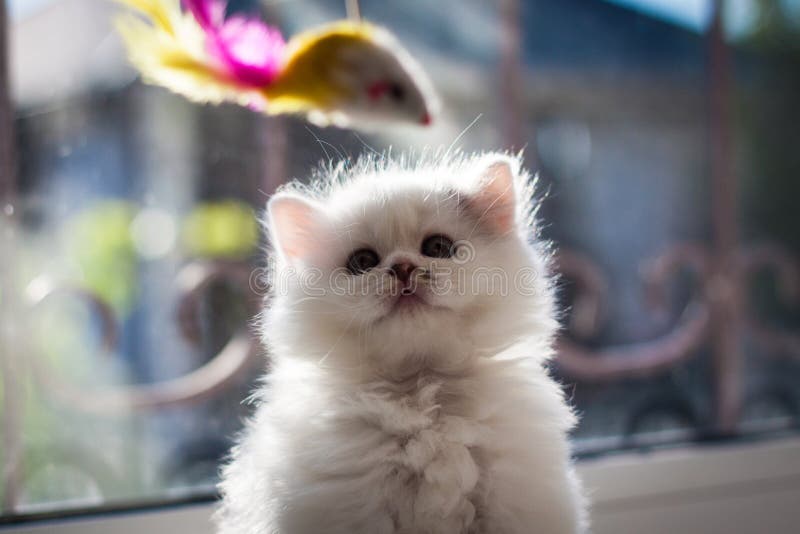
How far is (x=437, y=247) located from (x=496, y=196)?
0.10 metres

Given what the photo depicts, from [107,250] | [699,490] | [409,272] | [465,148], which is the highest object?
[465,148]

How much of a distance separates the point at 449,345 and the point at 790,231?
1122 millimetres

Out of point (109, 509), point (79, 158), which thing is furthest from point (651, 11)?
point (109, 509)

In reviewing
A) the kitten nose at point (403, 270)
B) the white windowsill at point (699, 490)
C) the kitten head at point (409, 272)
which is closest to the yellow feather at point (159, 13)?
the kitten head at point (409, 272)

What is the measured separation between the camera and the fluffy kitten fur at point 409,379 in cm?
65

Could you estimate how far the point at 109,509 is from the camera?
1.02 meters

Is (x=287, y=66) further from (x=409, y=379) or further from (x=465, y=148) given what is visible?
(x=465, y=148)

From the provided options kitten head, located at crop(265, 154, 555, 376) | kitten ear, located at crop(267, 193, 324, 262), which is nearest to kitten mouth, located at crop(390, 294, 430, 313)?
kitten head, located at crop(265, 154, 555, 376)

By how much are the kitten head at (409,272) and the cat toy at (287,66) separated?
0.09 m

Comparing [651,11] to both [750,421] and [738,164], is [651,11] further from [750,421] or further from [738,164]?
[750,421]

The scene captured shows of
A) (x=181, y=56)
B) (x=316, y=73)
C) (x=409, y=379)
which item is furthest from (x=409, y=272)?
(x=181, y=56)

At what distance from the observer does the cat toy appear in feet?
2.58

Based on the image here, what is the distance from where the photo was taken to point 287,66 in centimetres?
79

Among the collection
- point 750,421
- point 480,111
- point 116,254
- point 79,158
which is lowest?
point 750,421
